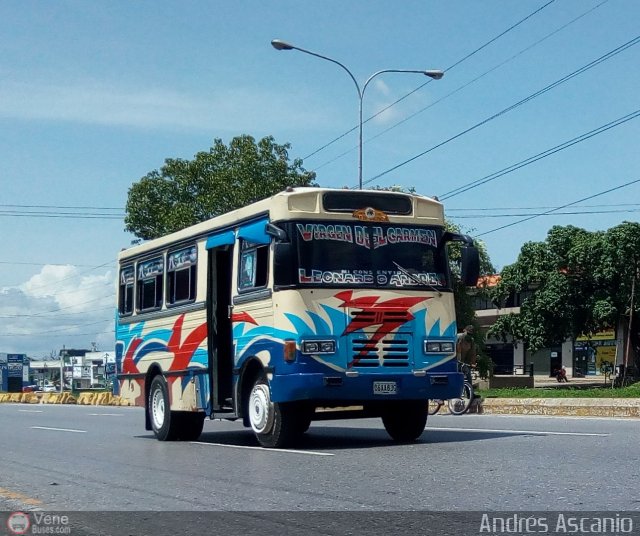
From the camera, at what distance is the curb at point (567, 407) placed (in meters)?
20.2

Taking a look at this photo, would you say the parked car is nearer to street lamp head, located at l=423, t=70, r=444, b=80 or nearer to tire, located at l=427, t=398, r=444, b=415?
street lamp head, located at l=423, t=70, r=444, b=80

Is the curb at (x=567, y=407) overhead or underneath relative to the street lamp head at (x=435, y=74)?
underneath

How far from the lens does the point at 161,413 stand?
17.0 metres

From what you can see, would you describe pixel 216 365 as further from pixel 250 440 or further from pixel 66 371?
A: pixel 66 371

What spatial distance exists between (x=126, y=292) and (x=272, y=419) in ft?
21.7

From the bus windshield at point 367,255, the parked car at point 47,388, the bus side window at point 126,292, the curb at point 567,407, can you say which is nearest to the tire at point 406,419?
the bus windshield at point 367,255

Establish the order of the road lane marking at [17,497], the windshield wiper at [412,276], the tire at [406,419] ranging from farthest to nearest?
the tire at [406,419] < the windshield wiper at [412,276] < the road lane marking at [17,497]

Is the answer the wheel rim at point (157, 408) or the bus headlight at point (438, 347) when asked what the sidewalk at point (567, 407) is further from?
the wheel rim at point (157, 408)

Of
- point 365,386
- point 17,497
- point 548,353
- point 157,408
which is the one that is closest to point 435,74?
point 157,408

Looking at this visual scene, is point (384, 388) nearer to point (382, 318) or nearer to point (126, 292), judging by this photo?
point (382, 318)

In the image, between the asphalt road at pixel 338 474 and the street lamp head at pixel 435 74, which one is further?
the street lamp head at pixel 435 74

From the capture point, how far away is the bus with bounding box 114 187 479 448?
43.3 ft

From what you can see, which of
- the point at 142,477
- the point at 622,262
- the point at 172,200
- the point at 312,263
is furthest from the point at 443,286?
the point at 172,200

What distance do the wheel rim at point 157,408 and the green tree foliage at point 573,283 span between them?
104 feet
